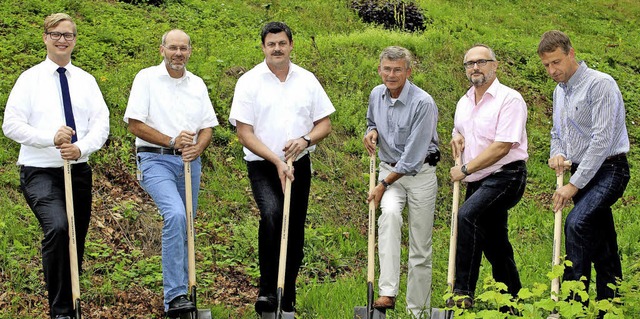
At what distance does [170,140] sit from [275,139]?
0.86 metres

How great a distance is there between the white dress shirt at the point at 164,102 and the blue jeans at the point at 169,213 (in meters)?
0.19

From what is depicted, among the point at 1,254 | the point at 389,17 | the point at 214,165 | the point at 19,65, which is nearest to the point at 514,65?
the point at 389,17

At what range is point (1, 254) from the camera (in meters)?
6.89

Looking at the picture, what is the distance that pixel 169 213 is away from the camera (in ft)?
19.1

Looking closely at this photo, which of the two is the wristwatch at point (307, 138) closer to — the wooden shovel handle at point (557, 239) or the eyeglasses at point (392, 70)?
the eyeglasses at point (392, 70)

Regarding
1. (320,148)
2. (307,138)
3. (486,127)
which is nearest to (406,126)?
(486,127)

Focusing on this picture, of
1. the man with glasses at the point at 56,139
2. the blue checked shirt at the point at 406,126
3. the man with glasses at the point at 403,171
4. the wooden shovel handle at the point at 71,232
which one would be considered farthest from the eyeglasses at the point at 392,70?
the wooden shovel handle at the point at 71,232

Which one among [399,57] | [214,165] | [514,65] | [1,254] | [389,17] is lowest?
[1,254]

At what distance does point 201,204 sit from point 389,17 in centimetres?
904

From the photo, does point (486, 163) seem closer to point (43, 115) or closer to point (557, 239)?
point (557, 239)

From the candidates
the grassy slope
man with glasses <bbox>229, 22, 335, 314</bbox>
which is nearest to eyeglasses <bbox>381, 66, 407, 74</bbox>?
man with glasses <bbox>229, 22, 335, 314</bbox>

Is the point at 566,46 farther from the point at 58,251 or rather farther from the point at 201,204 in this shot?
the point at 201,204

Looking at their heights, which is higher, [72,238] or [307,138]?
[307,138]

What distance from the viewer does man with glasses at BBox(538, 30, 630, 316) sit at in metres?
5.55
